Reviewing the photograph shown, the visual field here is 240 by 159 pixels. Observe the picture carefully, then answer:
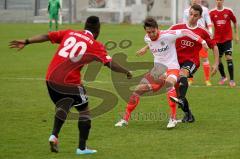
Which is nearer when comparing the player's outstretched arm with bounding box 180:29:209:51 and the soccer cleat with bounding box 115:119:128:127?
the soccer cleat with bounding box 115:119:128:127

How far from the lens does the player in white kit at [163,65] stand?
1236 centimetres

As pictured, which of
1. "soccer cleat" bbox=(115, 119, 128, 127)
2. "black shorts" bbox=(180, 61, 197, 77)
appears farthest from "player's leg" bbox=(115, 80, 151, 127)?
"black shorts" bbox=(180, 61, 197, 77)

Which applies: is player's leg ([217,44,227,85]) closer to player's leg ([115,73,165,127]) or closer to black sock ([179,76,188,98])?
black sock ([179,76,188,98])

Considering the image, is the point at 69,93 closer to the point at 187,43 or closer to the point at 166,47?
the point at 166,47

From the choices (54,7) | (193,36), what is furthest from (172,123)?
(54,7)

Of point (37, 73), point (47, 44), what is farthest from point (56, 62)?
point (47, 44)

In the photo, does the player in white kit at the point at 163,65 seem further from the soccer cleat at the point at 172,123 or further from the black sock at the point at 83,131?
the black sock at the point at 83,131

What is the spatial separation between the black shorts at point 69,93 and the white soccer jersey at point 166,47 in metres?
2.64

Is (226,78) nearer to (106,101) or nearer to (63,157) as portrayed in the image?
(106,101)

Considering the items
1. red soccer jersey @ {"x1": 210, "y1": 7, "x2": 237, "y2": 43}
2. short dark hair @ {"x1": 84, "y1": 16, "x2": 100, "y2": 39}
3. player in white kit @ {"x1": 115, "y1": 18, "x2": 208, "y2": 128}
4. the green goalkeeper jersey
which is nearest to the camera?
short dark hair @ {"x1": 84, "y1": 16, "x2": 100, "y2": 39}

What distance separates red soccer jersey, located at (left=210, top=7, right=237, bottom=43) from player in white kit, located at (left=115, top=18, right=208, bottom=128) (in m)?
6.26

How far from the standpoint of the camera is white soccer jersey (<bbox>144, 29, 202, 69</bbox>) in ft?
40.8

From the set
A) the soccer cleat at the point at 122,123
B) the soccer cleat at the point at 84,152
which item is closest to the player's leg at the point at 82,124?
the soccer cleat at the point at 84,152

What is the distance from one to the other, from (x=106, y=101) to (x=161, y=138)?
4.79 meters
